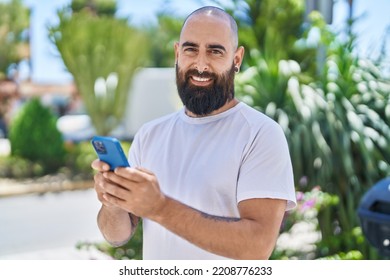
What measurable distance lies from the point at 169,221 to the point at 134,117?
34.8 ft

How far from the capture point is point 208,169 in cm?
161

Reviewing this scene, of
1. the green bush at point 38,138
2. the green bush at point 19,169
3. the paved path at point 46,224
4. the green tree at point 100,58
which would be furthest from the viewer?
the green tree at point 100,58

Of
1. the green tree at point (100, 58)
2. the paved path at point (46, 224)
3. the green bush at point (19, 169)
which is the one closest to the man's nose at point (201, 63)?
the paved path at point (46, 224)

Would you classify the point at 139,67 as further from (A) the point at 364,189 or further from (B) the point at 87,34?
(A) the point at 364,189

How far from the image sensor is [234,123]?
5.39 ft

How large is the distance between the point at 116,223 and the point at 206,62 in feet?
1.43

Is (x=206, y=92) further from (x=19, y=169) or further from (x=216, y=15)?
(x=19, y=169)

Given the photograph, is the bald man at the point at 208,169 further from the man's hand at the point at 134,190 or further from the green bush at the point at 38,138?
the green bush at the point at 38,138

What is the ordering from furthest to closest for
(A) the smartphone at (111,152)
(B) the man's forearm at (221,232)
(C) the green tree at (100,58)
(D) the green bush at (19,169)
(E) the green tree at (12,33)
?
(E) the green tree at (12,33) < (C) the green tree at (100,58) < (D) the green bush at (19,169) < (B) the man's forearm at (221,232) < (A) the smartphone at (111,152)

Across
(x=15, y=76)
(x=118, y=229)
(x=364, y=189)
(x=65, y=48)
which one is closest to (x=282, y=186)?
(x=118, y=229)

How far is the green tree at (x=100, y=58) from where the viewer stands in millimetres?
Result: 10812

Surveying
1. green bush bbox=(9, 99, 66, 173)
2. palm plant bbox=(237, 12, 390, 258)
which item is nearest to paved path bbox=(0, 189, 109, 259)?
green bush bbox=(9, 99, 66, 173)

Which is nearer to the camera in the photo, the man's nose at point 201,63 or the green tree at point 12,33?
the man's nose at point 201,63

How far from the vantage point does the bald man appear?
1.51 metres
